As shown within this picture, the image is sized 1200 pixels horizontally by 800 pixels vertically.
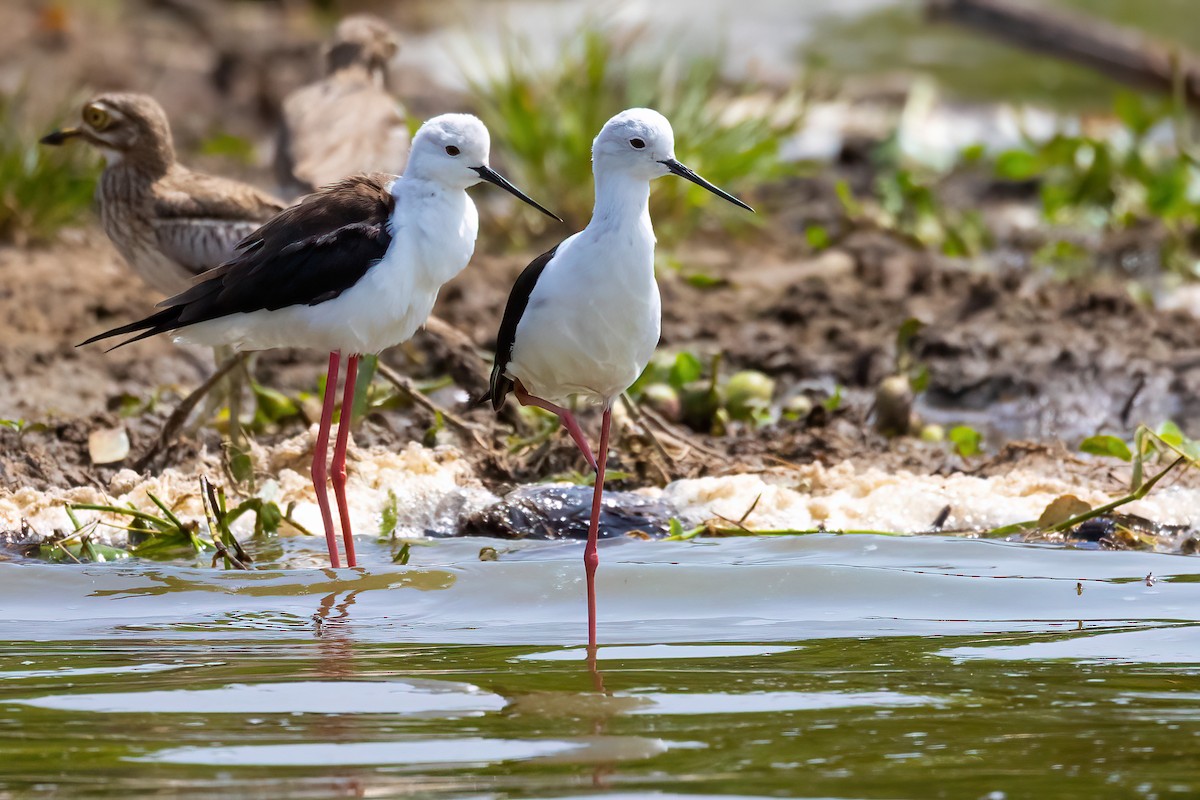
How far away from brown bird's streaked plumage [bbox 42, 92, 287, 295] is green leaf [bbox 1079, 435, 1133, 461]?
3.09 metres

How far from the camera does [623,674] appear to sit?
4012 millimetres

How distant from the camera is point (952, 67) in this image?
19.3m

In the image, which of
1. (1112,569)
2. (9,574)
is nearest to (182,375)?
(9,574)

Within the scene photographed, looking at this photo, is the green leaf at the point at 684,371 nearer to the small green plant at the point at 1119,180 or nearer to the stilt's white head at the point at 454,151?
the stilt's white head at the point at 454,151

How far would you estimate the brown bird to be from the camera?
705 centimetres

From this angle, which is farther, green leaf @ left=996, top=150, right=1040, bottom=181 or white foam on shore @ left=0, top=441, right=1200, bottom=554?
green leaf @ left=996, top=150, right=1040, bottom=181

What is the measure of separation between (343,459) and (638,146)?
5.12 ft

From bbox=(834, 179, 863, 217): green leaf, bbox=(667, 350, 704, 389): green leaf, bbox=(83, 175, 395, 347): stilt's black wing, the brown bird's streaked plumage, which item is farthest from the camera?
bbox=(834, 179, 863, 217): green leaf

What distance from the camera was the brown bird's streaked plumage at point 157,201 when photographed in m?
6.41

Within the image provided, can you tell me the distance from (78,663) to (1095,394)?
194 inches

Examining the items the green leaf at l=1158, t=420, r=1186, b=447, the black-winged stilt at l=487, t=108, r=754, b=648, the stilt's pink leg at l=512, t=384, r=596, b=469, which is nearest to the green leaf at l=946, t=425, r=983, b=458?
the green leaf at l=1158, t=420, r=1186, b=447

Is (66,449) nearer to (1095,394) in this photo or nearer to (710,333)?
(710,333)

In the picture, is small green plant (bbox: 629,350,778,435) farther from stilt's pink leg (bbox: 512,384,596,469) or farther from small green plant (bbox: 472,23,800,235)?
small green plant (bbox: 472,23,800,235)

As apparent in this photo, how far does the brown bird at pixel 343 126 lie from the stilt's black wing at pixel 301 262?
1.68 meters
